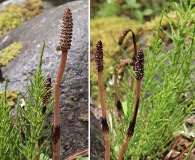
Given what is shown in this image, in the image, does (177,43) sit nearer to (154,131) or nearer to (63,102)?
(154,131)

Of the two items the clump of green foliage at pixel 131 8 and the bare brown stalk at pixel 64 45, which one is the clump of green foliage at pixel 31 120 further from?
the clump of green foliage at pixel 131 8

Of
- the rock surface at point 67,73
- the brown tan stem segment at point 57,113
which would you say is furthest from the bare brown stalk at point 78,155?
the brown tan stem segment at point 57,113

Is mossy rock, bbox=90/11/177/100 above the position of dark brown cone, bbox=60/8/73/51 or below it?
below

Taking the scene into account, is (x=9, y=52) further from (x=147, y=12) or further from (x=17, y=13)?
(x=147, y=12)

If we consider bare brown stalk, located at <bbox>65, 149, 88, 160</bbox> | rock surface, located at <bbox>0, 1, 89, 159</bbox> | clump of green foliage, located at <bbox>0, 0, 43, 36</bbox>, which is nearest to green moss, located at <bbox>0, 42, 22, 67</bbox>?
rock surface, located at <bbox>0, 1, 89, 159</bbox>

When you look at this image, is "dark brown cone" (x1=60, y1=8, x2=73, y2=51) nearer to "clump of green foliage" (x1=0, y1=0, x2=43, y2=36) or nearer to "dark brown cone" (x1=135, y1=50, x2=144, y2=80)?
"dark brown cone" (x1=135, y1=50, x2=144, y2=80)

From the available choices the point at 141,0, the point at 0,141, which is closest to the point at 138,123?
the point at 0,141

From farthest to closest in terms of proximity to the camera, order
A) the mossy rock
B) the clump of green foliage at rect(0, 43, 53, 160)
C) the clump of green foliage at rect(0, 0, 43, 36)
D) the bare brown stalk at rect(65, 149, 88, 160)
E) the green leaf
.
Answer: the green leaf → the mossy rock → the clump of green foliage at rect(0, 0, 43, 36) → the bare brown stalk at rect(65, 149, 88, 160) → the clump of green foliage at rect(0, 43, 53, 160)
